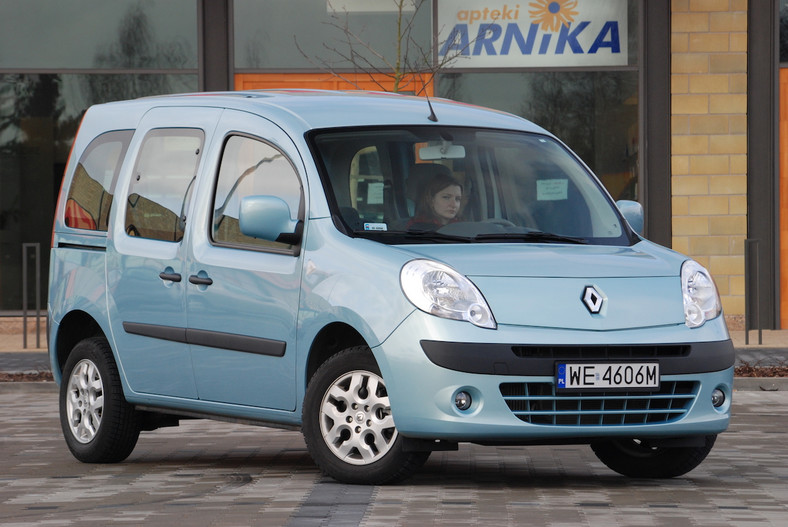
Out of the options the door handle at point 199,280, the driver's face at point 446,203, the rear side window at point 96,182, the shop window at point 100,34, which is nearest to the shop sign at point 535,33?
the shop window at point 100,34

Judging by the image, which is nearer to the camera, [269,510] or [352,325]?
[269,510]

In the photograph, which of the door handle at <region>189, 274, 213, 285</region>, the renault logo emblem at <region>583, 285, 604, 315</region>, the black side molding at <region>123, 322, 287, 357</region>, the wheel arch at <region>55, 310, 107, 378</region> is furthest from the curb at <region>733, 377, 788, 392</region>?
the renault logo emblem at <region>583, 285, 604, 315</region>

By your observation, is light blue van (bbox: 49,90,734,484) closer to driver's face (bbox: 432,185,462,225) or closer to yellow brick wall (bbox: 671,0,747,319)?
driver's face (bbox: 432,185,462,225)

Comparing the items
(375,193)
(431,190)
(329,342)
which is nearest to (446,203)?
(431,190)

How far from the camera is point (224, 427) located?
1141 cm

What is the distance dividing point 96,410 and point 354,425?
217 cm

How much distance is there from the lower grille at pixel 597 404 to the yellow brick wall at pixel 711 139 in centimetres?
1339

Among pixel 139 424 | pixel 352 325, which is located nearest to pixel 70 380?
pixel 139 424

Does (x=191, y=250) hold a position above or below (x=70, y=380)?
above

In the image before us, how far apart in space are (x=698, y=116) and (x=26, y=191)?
8.18 m

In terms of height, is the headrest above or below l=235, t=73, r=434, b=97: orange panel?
below

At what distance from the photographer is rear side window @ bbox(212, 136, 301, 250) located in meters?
8.00

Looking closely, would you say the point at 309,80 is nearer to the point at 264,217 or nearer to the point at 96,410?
the point at 96,410

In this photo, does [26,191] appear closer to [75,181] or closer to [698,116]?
[698,116]
